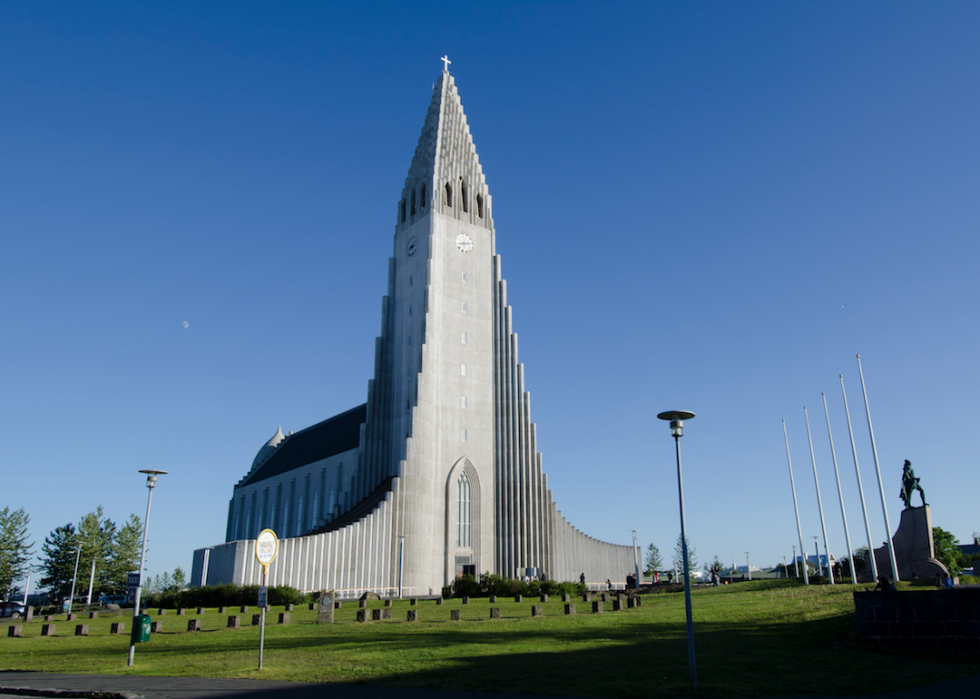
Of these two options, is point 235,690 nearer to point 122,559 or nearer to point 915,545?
point 915,545

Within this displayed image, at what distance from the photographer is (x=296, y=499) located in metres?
76.5

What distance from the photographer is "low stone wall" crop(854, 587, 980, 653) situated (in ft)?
61.6

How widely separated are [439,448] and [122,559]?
4548cm

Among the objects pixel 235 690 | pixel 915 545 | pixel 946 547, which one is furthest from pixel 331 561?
pixel 946 547

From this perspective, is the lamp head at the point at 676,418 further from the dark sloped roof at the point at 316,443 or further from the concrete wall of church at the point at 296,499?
the dark sloped roof at the point at 316,443

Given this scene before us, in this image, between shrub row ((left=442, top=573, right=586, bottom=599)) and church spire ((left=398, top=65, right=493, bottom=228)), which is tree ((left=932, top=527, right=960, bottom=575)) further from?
church spire ((left=398, top=65, right=493, bottom=228))

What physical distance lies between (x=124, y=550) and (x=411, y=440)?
46.0 metres

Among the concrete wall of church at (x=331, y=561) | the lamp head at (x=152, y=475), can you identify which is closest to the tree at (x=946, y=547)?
the concrete wall of church at (x=331, y=561)

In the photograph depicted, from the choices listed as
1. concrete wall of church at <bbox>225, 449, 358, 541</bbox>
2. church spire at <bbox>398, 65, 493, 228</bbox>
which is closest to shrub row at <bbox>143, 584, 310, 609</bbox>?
concrete wall of church at <bbox>225, 449, 358, 541</bbox>

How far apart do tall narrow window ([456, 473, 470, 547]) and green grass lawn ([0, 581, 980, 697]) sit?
29.6 metres

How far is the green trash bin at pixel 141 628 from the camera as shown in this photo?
18422 millimetres

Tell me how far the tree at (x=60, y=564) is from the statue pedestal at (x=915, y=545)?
250ft

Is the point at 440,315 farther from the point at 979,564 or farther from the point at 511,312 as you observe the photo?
the point at 979,564

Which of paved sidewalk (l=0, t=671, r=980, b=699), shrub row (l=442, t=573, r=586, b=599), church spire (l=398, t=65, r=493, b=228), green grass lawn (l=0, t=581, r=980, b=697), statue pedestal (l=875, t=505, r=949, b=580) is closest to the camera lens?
paved sidewalk (l=0, t=671, r=980, b=699)
